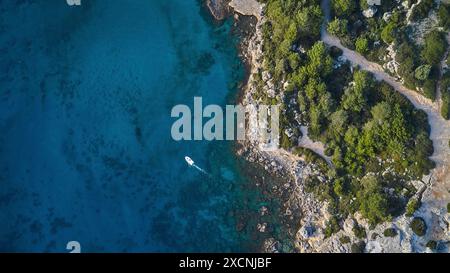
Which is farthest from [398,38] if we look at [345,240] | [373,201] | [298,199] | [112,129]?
[112,129]

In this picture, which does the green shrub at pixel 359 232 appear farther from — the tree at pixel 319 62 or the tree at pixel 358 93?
the tree at pixel 319 62

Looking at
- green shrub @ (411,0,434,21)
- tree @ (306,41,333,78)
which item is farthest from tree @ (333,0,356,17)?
green shrub @ (411,0,434,21)

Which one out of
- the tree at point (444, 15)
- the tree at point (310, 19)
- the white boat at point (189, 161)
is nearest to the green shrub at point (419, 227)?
the tree at point (444, 15)

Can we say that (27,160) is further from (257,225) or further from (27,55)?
(257,225)

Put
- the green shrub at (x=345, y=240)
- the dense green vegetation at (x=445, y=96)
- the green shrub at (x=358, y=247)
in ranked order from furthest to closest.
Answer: the green shrub at (x=345, y=240) → the green shrub at (x=358, y=247) → the dense green vegetation at (x=445, y=96)

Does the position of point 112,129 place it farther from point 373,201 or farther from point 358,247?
point 358,247

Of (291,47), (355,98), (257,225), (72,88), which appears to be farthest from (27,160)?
(355,98)
